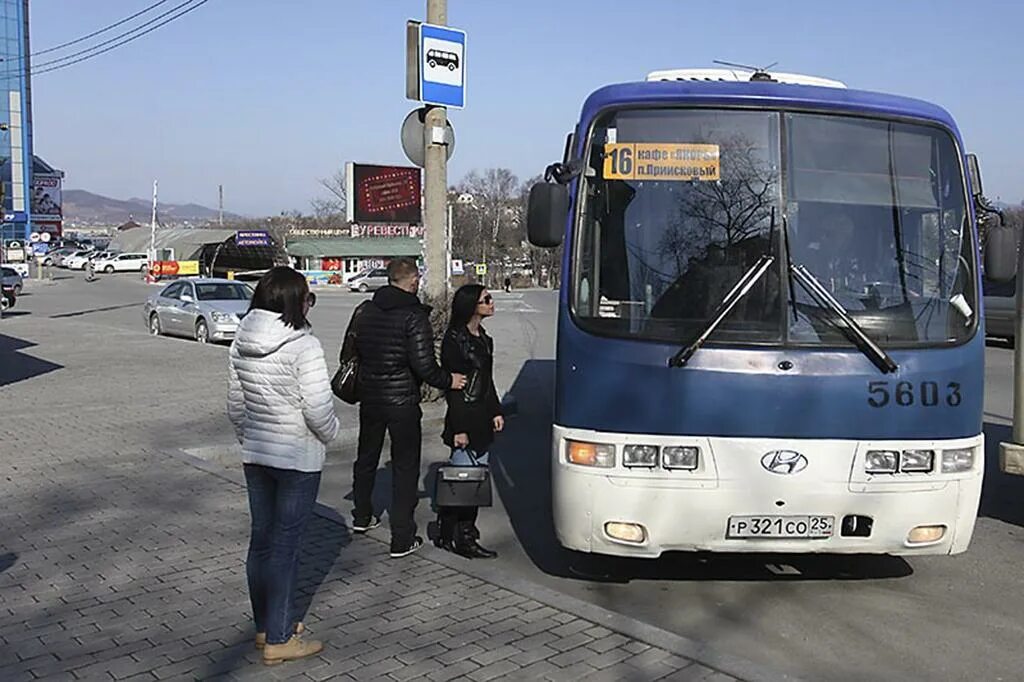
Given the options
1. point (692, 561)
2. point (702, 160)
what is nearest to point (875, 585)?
point (692, 561)

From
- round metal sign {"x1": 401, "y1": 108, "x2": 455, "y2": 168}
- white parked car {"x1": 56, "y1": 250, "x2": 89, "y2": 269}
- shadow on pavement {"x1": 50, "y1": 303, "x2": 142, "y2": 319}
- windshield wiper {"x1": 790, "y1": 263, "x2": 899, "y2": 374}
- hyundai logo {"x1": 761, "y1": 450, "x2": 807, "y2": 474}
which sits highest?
round metal sign {"x1": 401, "y1": 108, "x2": 455, "y2": 168}

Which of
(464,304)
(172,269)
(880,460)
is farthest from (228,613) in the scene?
(172,269)

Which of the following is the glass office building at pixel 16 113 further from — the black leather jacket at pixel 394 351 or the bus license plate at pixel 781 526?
the bus license plate at pixel 781 526

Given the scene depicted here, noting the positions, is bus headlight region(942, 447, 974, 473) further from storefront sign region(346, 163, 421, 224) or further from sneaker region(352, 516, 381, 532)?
storefront sign region(346, 163, 421, 224)

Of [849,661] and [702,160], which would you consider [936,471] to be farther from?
[702,160]

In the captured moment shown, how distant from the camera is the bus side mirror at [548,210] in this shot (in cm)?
603

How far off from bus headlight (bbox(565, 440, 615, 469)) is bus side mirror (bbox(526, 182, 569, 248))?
3.94 ft

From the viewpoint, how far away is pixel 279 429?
482 centimetres

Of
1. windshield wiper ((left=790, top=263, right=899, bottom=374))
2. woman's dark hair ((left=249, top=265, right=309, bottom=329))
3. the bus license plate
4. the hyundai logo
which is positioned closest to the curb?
the bus license plate

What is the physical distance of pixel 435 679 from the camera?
4723 mm

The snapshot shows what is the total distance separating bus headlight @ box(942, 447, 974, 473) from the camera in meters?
5.71

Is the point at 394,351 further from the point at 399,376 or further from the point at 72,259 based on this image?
the point at 72,259

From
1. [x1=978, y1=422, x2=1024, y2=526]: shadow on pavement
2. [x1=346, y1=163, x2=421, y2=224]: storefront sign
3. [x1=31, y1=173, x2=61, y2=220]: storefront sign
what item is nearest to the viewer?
[x1=978, y1=422, x2=1024, y2=526]: shadow on pavement

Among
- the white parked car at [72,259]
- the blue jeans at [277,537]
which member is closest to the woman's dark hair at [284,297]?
the blue jeans at [277,537]
